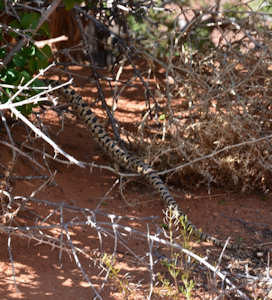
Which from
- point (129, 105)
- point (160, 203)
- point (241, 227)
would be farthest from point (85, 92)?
point (241, 227)

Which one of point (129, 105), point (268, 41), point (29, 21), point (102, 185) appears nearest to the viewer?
point (29, 21)

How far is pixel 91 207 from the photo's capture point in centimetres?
486

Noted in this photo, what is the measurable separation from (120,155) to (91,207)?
875mm

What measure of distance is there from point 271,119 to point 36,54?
2.86 meters

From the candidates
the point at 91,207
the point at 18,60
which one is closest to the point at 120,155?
the point at 91,207

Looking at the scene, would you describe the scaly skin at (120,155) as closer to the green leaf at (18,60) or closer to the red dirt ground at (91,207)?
the red dirt ground at (91,207)

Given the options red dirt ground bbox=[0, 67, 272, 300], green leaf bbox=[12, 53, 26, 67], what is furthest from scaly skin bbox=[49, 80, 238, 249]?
green leaf bbox=[12, 53, 26, 67]

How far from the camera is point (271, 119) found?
5520 mm

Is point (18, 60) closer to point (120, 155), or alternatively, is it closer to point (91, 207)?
point (91, 207)

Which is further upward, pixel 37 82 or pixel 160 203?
pixel 37 82

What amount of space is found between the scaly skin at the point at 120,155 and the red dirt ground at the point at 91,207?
0.14 meters

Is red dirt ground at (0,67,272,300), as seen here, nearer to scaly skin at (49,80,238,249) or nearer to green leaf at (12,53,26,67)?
scaly skin at (49,80,238,249)

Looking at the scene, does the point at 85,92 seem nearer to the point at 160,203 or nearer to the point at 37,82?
the point at 160,203

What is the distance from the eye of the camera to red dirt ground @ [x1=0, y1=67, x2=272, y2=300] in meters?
3.65
